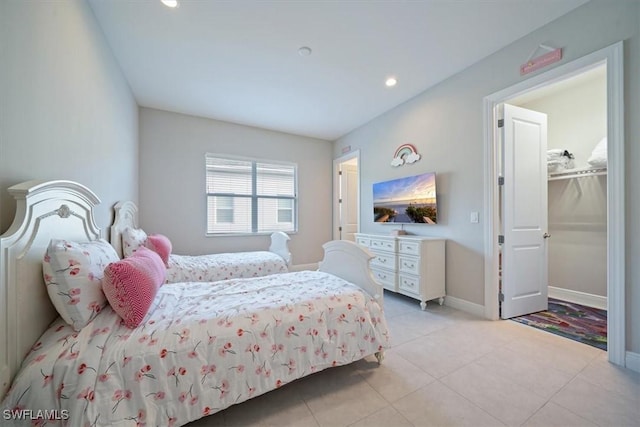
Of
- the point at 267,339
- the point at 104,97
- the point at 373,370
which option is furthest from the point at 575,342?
the point at 104,97

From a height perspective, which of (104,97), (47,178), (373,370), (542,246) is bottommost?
(373,370)

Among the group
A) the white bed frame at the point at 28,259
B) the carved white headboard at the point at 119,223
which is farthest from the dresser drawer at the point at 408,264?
the carved white headboard at the point at 119,223

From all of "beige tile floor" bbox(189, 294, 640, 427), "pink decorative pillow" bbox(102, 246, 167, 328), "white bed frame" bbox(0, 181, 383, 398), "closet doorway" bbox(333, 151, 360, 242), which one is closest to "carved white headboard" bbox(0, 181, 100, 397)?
"white bed frame" bbox(0, 181, 383, 398)

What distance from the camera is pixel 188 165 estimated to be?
3.91 m

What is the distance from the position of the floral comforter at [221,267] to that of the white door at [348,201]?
2052mm

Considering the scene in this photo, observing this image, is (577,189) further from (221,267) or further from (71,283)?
(71,283)

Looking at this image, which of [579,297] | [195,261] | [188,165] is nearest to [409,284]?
[579,297]

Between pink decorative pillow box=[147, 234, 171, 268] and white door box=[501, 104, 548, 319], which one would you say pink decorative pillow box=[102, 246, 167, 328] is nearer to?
pink decorative pillow box=[147, 234, 171, 268]

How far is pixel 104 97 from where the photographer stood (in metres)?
2.19

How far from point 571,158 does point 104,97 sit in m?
5.42

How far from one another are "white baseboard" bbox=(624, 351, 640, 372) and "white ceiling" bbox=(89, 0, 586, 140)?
101 inches

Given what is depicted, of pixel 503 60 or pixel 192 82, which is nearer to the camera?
pixel 503 60

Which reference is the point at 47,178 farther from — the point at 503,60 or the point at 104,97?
the point at 503,60

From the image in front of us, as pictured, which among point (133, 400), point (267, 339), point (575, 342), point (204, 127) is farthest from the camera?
point (204, 127)
